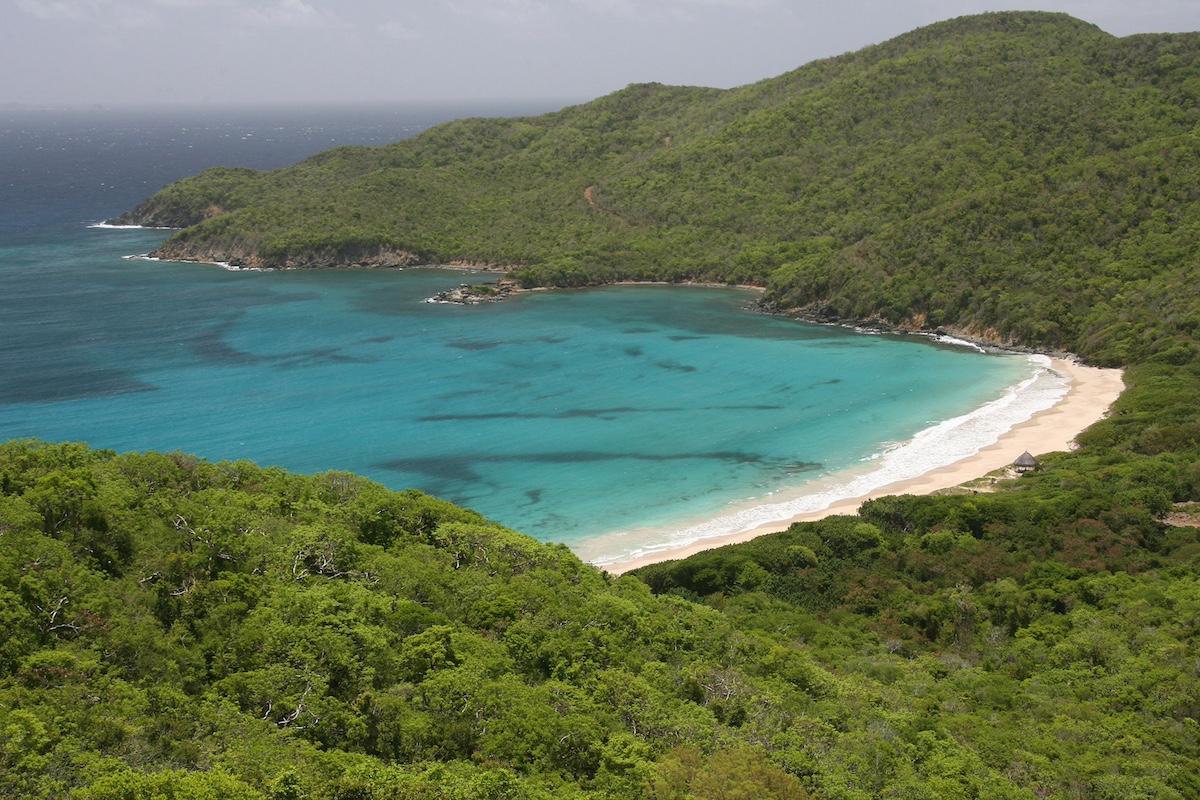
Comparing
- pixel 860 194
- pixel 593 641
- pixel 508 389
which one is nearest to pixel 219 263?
pixel 508 389

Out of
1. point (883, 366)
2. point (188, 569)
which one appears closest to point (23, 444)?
point (188, 569)

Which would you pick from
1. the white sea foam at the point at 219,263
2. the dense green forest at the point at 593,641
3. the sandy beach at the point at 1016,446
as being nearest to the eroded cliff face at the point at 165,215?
the white sea foam at the point at 219,263

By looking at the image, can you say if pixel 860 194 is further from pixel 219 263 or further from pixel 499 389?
pixel 219 263

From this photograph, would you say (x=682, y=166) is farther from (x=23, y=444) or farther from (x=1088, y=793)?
(x=1088, y=793)

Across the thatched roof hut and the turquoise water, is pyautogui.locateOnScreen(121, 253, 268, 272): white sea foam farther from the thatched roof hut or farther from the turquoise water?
the thatched roof hut

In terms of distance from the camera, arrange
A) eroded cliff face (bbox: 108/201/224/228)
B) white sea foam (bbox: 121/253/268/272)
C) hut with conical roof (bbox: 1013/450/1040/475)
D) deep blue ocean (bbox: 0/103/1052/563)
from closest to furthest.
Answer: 1. hut with conical roof (bbox: 1013/450/1040/475)
2. deep blue ocean (bbox: 0/103/1052/563)
3. white sea foam (bbox: 121/253/268/272)
4. eroded cliff face (bbox: 108/201/224/228)

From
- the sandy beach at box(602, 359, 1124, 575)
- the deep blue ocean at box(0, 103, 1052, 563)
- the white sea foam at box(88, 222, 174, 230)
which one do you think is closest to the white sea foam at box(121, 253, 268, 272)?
the deep blue ocean at box(0, 103, 1052, 563)
